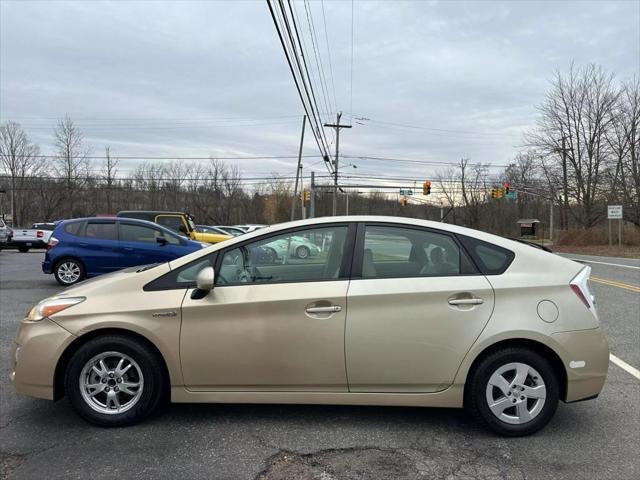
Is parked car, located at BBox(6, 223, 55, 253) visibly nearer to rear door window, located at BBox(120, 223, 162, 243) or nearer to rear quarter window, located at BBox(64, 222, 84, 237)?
rear quarter window, located at BBox(64, 222, 84, 237)

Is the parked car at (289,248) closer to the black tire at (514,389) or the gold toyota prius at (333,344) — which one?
the gold toyota prius at (333,344)

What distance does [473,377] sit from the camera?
3.39 metres

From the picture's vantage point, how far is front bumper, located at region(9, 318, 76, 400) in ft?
11.1

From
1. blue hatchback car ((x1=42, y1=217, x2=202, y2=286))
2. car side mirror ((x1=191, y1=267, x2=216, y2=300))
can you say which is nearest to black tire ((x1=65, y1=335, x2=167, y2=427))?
car side mirror ((x1=191, y1=267, x2=216, y2=300))

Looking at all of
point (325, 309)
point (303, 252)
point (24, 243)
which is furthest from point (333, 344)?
point (24, 243)

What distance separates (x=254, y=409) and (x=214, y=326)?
35.0 inches

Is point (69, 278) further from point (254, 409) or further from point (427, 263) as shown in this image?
point (427, 263)

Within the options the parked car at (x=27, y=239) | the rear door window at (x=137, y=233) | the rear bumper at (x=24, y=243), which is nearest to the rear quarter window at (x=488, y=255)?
the rear door window at (x=137, y=233)

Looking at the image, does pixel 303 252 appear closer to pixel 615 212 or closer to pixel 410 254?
pixel 410 254

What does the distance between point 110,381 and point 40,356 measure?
525 millimetres

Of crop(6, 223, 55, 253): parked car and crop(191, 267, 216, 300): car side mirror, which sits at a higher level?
crop(191, 267, 216, 300): car side mirror

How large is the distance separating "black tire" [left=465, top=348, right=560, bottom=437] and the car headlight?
2.97m

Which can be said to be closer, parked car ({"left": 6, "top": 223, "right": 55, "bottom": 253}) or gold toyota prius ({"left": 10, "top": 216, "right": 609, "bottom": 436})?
gold toyota prius ({"left": 10, "top": 216, "right": 609, "bottom": 436})

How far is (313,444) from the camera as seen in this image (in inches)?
128
